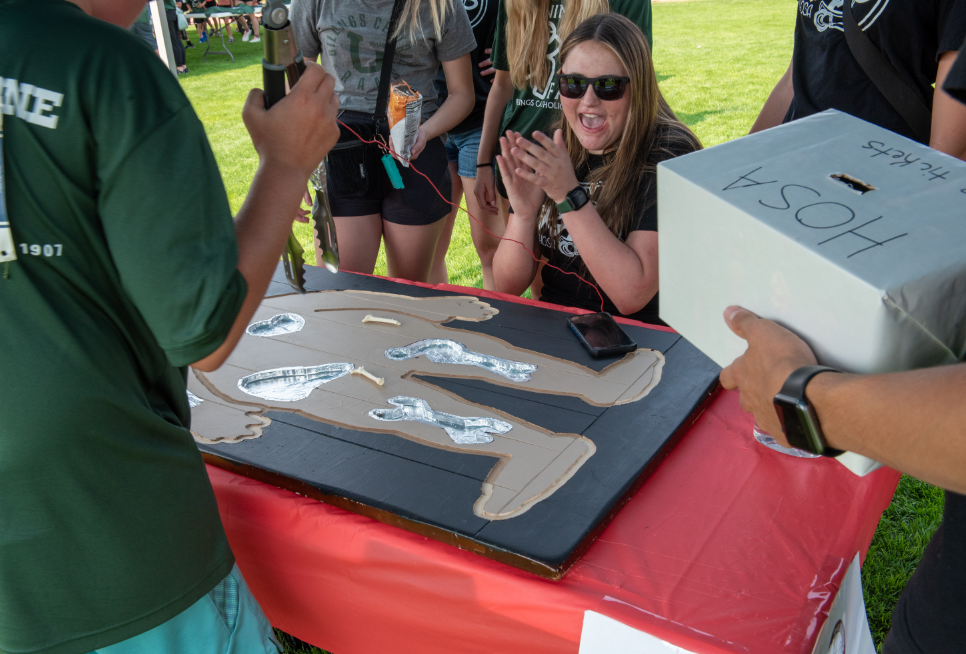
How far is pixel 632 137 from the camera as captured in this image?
1714mm

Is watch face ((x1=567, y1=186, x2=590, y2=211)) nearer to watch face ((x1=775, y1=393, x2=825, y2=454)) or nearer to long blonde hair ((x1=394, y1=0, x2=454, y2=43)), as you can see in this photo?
long blonde hair ((x1=394, y1=0, x2=454, y2=43))

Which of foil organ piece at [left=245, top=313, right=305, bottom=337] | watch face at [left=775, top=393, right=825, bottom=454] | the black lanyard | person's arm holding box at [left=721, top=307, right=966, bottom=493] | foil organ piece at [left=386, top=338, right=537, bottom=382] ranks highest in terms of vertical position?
the black lanyard

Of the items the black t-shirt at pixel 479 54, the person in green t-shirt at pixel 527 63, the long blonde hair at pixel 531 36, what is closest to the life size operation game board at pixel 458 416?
the person in green t-shirt at pixel 527 63

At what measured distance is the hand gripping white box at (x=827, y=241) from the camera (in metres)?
0.66

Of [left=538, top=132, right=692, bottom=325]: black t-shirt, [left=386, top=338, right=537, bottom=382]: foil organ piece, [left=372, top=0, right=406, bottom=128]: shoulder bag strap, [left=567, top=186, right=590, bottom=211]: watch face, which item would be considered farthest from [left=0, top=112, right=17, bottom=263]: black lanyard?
[left=372, top=0, right=406, bottom=128]: shoulder bag strap

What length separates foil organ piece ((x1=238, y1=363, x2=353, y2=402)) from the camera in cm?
136

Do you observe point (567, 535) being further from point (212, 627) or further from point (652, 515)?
point (212, 627)

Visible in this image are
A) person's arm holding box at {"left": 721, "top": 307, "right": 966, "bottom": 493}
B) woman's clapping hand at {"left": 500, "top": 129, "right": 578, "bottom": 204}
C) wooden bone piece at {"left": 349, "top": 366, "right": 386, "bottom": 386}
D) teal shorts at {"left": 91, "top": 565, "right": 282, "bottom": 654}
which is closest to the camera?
person's arm holding box at {"left": 721, "top": 307, "right": 966, "bottom": 493}

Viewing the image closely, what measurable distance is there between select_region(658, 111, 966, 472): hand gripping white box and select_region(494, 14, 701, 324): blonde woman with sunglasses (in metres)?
0.65

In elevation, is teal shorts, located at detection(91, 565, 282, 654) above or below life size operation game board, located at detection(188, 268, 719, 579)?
below

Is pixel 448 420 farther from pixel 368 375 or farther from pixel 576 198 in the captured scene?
pixel 576 198

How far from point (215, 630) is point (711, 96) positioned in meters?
7.19

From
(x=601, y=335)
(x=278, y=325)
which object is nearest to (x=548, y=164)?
(x=601, y=335)

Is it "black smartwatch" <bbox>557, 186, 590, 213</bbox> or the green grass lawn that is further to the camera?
the green grass lawn
